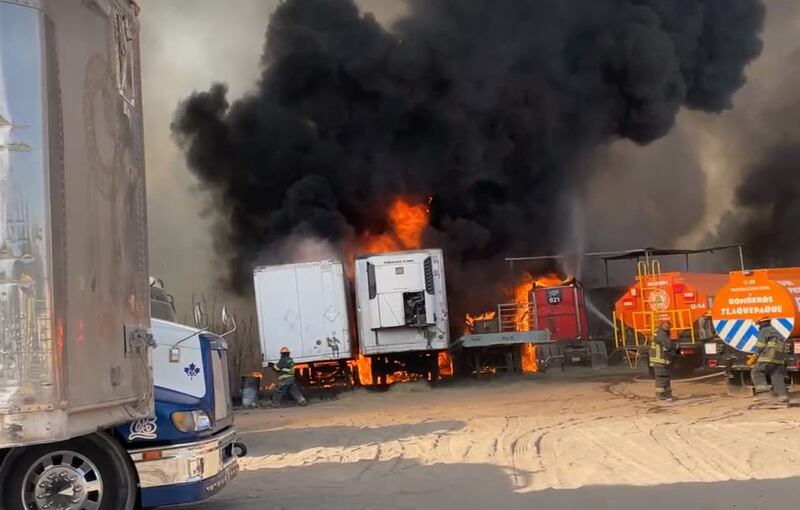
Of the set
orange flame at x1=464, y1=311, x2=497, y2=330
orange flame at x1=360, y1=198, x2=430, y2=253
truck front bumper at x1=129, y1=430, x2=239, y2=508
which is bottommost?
truck front bumper at x1=129, y1=430, x2=239, y2=508

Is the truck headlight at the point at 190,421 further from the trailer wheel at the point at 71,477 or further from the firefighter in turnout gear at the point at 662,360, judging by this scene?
the firefighter in turnout gear at the point at 662,360

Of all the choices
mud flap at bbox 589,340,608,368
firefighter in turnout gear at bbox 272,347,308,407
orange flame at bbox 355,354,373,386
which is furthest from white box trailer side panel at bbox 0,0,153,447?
mud flap at bbox 589,340,608,368

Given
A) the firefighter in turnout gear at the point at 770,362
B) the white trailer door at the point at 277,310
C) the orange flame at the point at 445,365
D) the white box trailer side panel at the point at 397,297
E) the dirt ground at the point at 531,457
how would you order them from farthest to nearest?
1. the orange flame at the point at 445,365
2. the white box trailer side panel at the point at 397,297
3. the white trailer door at the point at 277,310
4. the firefighter in turnout gear at the point at 770,362
5. the dirt ground at the point at 531,457

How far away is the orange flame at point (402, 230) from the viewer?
1119 inches

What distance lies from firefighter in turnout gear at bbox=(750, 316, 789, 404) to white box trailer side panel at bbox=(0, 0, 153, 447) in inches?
402

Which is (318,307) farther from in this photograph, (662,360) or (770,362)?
(770,362)

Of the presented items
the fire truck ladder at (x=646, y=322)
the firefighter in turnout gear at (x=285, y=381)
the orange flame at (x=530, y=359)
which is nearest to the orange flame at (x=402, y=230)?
the orange flame at (x=530, y=359)

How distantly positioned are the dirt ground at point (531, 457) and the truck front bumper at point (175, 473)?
1.26 metres

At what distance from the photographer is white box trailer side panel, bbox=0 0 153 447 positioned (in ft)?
13.3

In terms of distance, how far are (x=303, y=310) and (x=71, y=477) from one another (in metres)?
13.2

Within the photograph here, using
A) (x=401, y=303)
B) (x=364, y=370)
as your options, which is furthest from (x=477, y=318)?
(x=401, y=303)

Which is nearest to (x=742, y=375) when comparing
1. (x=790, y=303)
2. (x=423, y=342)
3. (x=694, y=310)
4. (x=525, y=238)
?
(x=790, y=303)

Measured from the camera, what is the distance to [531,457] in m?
8.51

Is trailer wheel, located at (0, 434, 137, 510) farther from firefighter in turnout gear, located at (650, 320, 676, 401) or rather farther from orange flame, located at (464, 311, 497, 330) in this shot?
orange flame, located at (464, 311, 497, 330)
